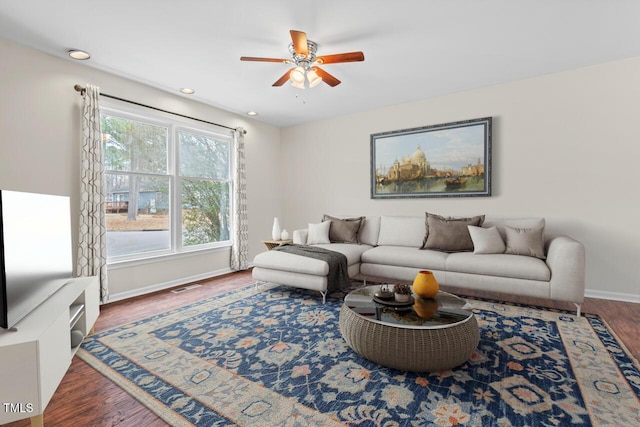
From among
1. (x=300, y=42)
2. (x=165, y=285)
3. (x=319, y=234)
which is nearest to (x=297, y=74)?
(x=300, y=42)

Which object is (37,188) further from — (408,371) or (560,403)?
(560,403)

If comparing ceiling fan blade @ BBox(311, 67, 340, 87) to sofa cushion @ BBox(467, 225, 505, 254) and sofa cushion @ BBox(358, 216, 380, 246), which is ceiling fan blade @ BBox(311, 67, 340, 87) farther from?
sofa cushion @ BBox(467, 225, 505, 254)

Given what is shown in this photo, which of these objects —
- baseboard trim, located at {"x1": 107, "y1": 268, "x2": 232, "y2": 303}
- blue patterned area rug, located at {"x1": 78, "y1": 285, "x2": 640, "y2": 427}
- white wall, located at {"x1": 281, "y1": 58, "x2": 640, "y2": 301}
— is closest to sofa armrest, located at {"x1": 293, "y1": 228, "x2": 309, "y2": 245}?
baseboard trim, located at {"x1": 107, "y1": 268, "x2": 232, "y2": 303}

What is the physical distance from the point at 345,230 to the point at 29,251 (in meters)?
3.42

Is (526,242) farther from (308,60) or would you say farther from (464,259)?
(308,60)

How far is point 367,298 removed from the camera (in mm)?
2365

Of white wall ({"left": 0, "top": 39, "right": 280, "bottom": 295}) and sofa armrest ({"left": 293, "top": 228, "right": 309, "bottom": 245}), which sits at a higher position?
white wall ({"left": 0, "top": 39, "right": 280, "bottom": 295})

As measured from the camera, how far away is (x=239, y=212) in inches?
194

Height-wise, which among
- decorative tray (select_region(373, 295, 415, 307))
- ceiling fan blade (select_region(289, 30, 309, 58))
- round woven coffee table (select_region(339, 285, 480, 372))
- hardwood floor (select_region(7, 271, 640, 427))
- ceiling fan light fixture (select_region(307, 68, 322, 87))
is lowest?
hardwood floor (select_region(7, 271, 640, 427))

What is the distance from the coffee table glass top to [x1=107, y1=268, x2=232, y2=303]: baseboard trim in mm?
2794

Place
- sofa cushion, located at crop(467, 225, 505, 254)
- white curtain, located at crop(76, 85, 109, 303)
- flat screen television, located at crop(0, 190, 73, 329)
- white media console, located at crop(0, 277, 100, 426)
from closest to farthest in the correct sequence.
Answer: white media console, located at crop(0, 277, 100, 426), flat screen television, located at crop(0, 190, 73, 329), white curtain, located at crop(76, 85, 109, 303), sofa cushion, located at crop(467, 225, 505, 254)

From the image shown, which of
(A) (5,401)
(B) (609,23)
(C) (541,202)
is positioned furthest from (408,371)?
(B) (609,23)

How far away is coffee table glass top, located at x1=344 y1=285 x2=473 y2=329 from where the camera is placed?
1.87 metres

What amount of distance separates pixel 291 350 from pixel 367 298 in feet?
2.23
